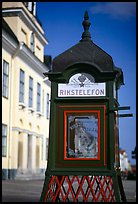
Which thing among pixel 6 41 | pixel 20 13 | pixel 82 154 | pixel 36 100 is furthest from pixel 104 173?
pixel 36 100

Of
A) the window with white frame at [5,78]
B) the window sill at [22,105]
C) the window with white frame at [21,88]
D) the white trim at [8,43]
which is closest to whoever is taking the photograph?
the white trim at [8,43]

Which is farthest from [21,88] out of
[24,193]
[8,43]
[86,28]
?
[86,28]

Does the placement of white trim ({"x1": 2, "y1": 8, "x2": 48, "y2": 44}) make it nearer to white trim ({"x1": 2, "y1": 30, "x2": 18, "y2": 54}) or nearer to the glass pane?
white trim ({"x1": 2, "y1": 30, "x2": 18, "y2": 54})

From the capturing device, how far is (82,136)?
816cm

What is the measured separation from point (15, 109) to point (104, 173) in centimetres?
2170

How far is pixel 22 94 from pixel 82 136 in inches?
902

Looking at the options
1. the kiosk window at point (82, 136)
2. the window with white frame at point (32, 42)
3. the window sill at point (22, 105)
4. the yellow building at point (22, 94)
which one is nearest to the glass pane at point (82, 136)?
the kiosk window at point (82, 136)

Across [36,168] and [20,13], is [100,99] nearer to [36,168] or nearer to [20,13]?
[20,13]

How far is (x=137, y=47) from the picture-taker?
9.05 meters

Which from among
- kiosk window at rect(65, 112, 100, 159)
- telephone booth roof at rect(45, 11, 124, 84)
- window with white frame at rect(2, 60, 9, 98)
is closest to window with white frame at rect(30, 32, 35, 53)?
window with white frame at rect(2, 60, 9, 98)

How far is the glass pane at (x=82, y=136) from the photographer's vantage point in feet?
26.2

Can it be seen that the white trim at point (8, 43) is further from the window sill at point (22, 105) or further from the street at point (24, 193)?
the street at point (24, 193)

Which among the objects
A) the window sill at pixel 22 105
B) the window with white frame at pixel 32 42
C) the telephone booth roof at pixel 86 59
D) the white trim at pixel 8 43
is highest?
the window with white frame at pixel 32 42

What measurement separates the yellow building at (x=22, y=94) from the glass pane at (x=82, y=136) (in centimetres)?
1880
